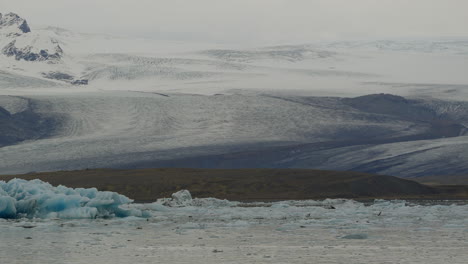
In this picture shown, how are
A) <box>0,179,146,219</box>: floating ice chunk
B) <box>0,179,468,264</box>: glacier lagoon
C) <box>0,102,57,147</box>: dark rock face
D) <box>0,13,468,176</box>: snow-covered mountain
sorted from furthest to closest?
<box>0,102,57,147</box>: dark rock face < <box>0,13,468,176</box>: snow-covered mountain < <box>0,179,146,219</box>: floating ice chunk < <box>0,179,468,264</box>: glacier lagoon

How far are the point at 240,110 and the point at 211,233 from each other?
6364 cm

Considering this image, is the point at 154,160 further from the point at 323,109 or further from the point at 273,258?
the point at 273,258

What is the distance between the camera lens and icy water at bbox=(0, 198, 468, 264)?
16359 millimetres

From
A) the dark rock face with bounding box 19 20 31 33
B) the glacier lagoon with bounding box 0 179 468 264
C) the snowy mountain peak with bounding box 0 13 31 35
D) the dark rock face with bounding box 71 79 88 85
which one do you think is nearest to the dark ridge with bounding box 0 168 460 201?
the glacier lagoon with bounding box 0 179 468 264

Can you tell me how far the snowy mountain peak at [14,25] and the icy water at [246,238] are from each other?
121m

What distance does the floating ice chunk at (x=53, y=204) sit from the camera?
26.5 metres

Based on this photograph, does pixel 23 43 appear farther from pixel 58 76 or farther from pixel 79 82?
pixel 79 82

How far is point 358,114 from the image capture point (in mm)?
91812

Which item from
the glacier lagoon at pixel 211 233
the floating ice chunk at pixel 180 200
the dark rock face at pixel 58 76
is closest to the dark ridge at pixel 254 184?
the floating ice chunk at pixel 180 200

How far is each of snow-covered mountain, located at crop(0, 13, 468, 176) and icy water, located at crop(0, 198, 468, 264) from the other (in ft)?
136

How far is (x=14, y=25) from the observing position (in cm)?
14462

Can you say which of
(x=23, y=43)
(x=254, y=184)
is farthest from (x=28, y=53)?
(x=254, y=184)

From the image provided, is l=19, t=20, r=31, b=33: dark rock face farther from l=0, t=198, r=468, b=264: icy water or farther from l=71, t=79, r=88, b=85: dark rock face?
l=0, t=198, r=468, b=264: icy water

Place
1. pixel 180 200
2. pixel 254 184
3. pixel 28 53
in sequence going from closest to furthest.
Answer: pixel 180 200
pixel 254 184
pixel 28 53
